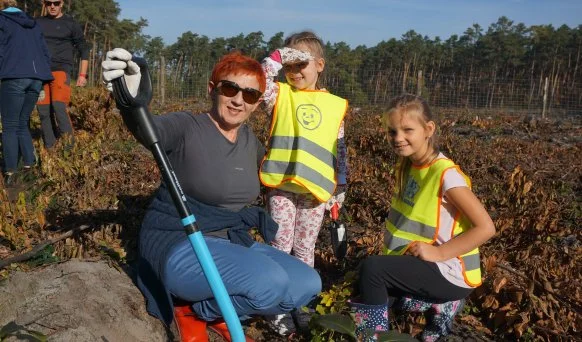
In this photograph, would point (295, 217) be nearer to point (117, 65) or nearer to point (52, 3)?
point (117, 65)

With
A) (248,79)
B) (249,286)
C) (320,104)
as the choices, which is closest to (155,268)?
(249,286)

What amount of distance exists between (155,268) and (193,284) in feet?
0.68

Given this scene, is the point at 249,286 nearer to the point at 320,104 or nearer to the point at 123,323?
the point at 123,323

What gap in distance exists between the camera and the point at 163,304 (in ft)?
8.96

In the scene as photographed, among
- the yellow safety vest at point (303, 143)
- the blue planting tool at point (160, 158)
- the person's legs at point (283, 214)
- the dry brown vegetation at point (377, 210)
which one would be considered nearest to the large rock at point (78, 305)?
the dry brown vegetation at point (377, 210)

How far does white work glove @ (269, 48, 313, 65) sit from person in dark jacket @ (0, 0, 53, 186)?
3170 millimetres

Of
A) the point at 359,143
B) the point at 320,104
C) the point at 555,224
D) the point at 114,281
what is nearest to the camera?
the point at 114,281

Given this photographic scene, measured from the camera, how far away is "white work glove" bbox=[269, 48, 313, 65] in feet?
10.9

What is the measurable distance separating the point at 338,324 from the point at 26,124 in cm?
422

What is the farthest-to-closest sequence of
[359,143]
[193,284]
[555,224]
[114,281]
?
[359,143]
[555,224]
[114,281]
[193,284]

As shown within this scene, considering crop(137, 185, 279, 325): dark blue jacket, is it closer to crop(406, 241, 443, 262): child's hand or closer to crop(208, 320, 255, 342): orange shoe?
crop(208, 320, 255, 342): orange shoe

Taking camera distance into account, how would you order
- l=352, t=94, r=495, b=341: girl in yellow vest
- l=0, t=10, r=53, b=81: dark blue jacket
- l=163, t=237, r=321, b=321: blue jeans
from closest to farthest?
l=163, t=237, r=321, b=321: blue jeans → l=352, t=94, r=495, b=341: girl in yellow vest → l=0, t=10, r=53, b=81: dark blue jacket

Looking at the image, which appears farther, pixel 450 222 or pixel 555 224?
pixel 555 224

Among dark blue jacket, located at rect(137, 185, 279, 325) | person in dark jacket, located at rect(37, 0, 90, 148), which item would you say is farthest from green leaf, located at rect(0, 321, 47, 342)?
person in dark jacket, located at rect(37, 0, 90, 148)
